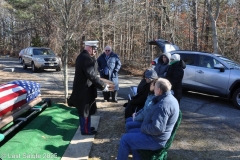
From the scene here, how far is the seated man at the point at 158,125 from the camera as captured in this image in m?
2.96

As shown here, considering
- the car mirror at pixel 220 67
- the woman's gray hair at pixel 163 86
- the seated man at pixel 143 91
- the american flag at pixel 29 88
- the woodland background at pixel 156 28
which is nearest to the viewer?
the woman's gray hair at pixel 163 86

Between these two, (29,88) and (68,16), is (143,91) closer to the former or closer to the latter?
(29,88)

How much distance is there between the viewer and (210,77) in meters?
7.83

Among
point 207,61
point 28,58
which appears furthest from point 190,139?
point 28,58

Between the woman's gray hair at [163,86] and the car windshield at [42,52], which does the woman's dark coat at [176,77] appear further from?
the car windshield at [42,52]

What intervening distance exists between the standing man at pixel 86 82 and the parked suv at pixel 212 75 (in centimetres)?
465

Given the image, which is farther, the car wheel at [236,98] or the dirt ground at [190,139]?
the car wheel at [236,98]

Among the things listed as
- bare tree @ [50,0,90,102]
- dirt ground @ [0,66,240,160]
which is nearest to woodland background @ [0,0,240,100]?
bare tree @ [50,0,90,102]

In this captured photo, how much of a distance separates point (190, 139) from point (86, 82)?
7.98ft

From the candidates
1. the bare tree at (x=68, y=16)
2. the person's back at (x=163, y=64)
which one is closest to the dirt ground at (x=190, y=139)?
the person's back at (x=163, y=64)

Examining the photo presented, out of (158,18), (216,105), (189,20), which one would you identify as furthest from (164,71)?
(189,20)

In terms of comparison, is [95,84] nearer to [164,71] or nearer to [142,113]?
[142,113]

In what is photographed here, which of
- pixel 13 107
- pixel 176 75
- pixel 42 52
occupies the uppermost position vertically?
pixel 42 52

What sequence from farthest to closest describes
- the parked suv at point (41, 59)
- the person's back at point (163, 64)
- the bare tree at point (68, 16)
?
the parked suv at point (41, 59), the bare tree at point (68, 16), the person's back at point (163, 64)
